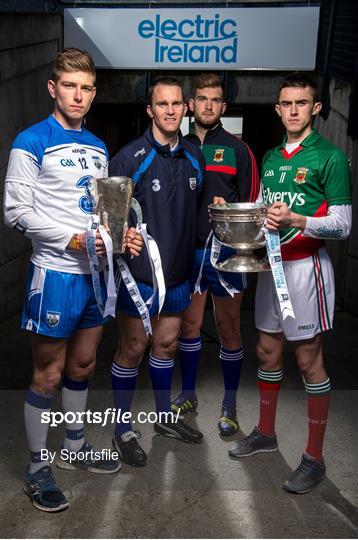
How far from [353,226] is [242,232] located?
421 cm

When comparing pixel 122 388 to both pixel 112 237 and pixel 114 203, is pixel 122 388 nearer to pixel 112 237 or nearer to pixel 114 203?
pixel 112 237

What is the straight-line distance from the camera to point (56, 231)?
3.01 m

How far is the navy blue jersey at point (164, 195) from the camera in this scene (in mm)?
3506

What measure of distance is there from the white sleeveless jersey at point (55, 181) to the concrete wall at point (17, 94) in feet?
10.7

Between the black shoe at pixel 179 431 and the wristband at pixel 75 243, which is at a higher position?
the wristband at pixel 75 243

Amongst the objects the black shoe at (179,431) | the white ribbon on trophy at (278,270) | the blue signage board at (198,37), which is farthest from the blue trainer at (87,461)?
the blue signage board at (198,37)

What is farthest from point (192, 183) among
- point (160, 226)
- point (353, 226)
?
point (353, 226)

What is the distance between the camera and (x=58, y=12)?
806cm

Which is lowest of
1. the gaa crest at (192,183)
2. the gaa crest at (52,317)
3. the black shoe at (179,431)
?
the black shoe at (179,431)

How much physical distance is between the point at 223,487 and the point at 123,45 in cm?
639

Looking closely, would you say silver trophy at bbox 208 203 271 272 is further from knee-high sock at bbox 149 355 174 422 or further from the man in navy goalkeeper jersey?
knee-high sock at bbox 149 355 174 422

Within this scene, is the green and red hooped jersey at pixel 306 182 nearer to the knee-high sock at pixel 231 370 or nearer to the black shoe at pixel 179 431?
the knee-high sock at pixel 231 370

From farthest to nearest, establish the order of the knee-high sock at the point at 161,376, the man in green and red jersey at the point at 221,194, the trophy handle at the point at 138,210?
the man in green and red jersey at the point at 221,194, the knee-high sock at the point at 161,376, the trophy handle at the point at 138,210

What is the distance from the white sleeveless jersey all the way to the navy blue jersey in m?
0.34
